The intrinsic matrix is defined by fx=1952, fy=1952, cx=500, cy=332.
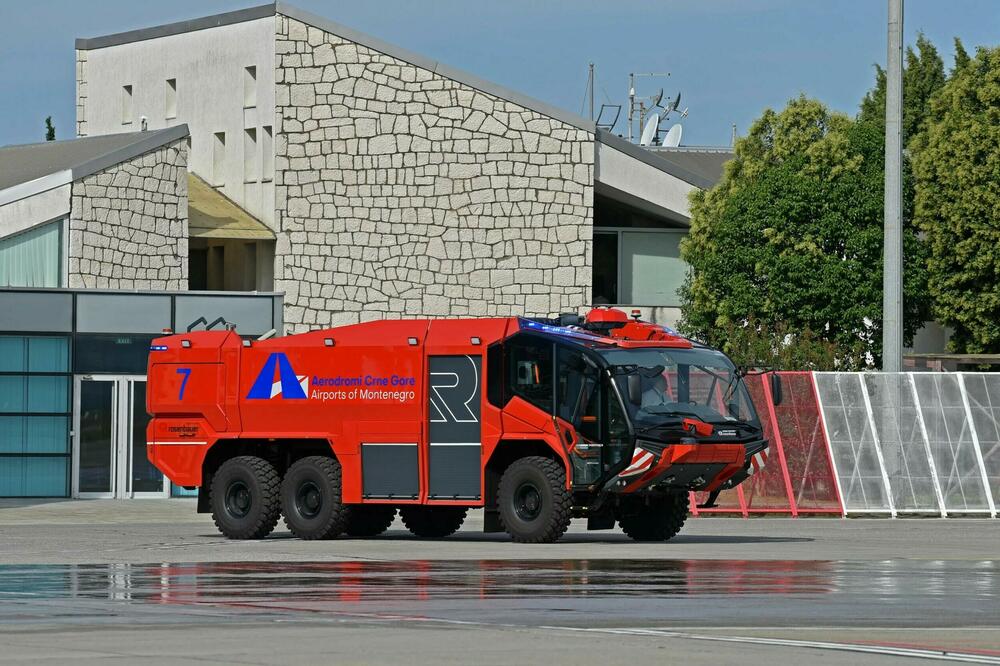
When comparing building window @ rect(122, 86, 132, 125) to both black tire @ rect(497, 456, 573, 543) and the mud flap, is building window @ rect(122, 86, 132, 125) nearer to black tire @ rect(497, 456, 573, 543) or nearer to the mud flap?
the mud flap

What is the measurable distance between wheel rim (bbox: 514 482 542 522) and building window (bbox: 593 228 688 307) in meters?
20.3

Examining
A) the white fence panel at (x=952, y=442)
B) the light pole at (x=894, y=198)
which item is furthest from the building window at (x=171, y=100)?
the white fence panel at (x=952, y=442)

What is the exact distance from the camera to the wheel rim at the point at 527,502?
24.2 metres

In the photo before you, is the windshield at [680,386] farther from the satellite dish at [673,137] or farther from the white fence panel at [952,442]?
the satellite dish at [673,137]

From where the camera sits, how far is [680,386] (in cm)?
2462

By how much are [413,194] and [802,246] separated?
28.5ft

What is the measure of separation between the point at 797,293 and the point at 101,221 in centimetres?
1522

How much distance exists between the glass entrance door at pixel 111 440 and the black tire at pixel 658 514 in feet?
51.0

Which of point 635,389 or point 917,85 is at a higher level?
point 917,85

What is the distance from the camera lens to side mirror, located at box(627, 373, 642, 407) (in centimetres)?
2375

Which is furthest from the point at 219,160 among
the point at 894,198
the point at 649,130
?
the point at 649,130

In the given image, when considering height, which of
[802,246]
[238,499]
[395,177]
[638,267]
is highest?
[395,177]

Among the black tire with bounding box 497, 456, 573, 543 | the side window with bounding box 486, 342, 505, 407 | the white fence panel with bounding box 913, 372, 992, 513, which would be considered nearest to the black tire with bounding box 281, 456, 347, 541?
the black tire with bounding box 497, 456, 573, 543

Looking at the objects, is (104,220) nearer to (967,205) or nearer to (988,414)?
(988,414)
